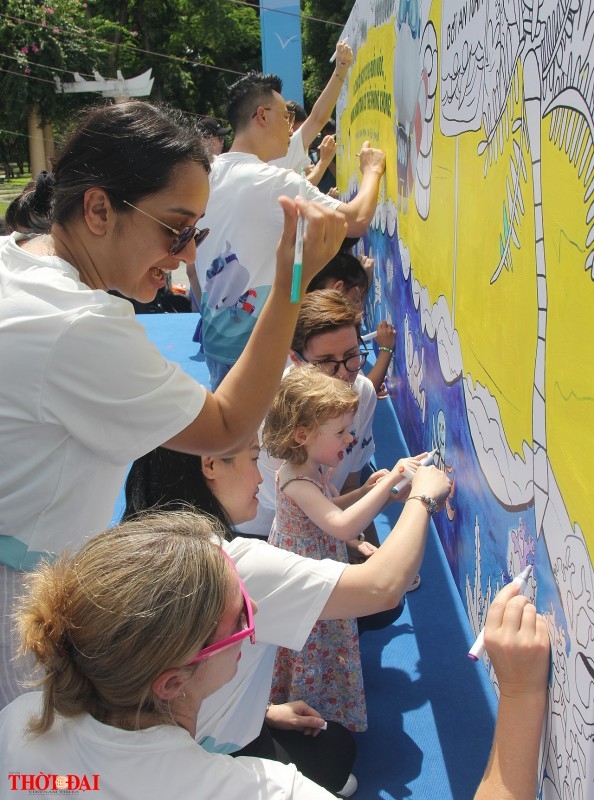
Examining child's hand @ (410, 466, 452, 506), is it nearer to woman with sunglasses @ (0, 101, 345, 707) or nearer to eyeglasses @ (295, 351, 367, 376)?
woman with sunglasses @ (0, 101, 345, 707)

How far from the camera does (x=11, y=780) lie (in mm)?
975

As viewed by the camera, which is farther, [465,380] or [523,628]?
[465,380]

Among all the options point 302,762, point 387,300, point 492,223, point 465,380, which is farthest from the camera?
point 387,300

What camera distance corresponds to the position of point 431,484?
165 centimetres

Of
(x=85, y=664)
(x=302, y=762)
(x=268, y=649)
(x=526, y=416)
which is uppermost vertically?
(x=526, y=416)

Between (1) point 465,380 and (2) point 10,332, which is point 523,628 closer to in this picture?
(1) point 465,380

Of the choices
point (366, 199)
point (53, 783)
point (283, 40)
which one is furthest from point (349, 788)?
point (283, 40)

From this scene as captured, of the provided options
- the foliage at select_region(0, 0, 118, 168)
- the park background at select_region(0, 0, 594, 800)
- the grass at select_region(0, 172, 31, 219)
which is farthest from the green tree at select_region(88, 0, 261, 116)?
the park background at select_region(0, 0, 594, 800)

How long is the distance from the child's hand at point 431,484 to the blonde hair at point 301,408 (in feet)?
0.93

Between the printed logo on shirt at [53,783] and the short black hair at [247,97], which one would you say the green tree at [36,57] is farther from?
the printed logo on shirt at [53,783]

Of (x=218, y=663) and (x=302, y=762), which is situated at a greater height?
(x=218, y=663)

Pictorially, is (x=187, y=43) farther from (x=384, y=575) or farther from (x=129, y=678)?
(x=129, y=678)

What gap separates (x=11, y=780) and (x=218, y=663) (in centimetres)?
29

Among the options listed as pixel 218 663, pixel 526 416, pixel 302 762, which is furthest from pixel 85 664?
pixel 302 762
